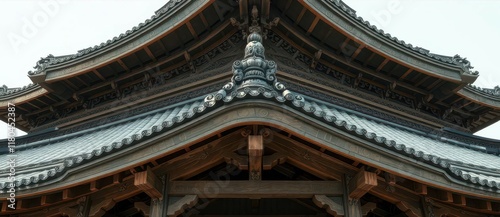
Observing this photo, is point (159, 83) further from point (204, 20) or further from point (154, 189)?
point (154, 189)

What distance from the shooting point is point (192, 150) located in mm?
6516

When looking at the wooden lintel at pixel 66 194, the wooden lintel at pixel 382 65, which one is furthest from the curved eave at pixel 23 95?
the wooden lintel at pixel 382 65

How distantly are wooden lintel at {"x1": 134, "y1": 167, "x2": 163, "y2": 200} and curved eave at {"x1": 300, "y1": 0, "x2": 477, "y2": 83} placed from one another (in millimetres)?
5499

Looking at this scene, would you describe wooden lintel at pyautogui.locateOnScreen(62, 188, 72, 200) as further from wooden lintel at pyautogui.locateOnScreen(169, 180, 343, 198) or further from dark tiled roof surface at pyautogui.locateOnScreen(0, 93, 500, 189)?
wooden lintel at pyautogui.locateOnScreen(169, 180, 343, 198)

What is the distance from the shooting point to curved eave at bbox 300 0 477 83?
988 centimetres

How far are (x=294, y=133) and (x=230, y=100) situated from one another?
1070 mm

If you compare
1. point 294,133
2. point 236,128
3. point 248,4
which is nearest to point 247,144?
point 236,128

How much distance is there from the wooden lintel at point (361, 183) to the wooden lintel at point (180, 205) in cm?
248

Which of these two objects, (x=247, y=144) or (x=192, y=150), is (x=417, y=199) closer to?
(x=247, y=144)

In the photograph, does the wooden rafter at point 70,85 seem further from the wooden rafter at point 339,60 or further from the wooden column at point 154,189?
the wooden column at point 154,189

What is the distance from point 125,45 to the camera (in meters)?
10.5

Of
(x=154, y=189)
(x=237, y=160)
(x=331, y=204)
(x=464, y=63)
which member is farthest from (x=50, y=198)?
(x=464, y=63)

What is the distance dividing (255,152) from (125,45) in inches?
230

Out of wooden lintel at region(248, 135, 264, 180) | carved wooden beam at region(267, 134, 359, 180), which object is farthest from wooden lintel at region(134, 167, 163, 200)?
carved wooden beam at region(267, 134, 359, 180)
